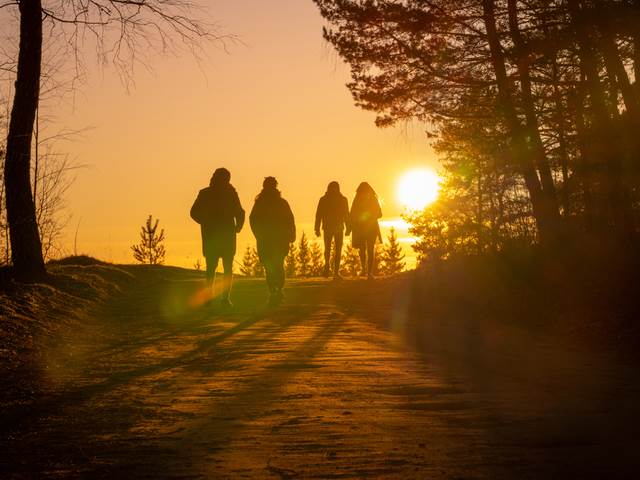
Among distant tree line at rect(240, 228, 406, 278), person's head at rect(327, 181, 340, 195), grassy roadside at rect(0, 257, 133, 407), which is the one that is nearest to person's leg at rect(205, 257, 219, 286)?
grassy roadside at rect(0, 257, 133, 407)

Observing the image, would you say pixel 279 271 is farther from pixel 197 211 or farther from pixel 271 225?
pixel 197 211

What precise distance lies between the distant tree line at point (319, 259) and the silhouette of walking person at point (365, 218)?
82.7 metres

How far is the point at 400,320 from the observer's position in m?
12.8

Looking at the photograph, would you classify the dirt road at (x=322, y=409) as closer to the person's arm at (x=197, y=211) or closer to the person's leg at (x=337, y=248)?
the person's arm at (x=197, y=211)

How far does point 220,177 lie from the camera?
14.2 meters

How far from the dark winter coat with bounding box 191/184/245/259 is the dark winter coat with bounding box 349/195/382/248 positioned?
283 inches

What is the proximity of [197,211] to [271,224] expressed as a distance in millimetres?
1554

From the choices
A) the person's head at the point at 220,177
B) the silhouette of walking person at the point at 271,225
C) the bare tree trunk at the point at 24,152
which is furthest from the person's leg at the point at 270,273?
the bare tree trunk at the point at 24,152

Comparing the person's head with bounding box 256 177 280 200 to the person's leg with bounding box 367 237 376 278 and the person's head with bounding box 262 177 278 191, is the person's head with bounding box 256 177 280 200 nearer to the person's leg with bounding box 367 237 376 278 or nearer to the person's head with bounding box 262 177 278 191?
the person's head with bounding box 262 177 278 191

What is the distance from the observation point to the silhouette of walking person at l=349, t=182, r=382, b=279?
2131 cm

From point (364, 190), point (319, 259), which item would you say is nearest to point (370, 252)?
point (364, 190)

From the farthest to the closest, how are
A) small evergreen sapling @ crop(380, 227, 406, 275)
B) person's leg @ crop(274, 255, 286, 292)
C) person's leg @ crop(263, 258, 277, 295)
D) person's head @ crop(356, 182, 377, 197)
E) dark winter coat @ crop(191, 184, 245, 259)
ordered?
small evergreen sapling @ crop(380, 227, 406, 275) < person's head @ crop(356, 182, 377, 197) < person's leg @ crop(274, 255, 286, 292) < person's leg @ crop(263, 258, 277, 295) < dark winter coat @ crop(191, 184, 245, 259)

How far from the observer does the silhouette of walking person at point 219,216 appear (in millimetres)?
14211

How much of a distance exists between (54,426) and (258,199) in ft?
32.4
